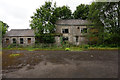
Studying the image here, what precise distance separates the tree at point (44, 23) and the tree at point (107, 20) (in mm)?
11279

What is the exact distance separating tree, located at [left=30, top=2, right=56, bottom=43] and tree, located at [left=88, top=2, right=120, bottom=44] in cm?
1128

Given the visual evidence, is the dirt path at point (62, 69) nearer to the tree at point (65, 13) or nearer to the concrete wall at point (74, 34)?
the concrete wall at point (74, 34)

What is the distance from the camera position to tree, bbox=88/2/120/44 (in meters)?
14.3

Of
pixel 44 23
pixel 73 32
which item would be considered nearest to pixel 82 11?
pixel 73 32

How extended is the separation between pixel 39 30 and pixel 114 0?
749 inches

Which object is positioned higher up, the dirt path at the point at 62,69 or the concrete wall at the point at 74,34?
the concrete wall at the point at 74,34

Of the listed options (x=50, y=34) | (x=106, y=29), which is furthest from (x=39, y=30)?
(x=106, y=29)

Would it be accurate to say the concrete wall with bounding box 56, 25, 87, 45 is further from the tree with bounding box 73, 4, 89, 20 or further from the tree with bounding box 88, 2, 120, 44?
the tree with bounding box 73, 4, 89, 20

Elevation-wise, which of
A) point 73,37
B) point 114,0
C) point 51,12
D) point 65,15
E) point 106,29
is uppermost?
point 65,15

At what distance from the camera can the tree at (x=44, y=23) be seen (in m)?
16.0

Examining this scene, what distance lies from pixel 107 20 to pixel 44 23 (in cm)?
1537

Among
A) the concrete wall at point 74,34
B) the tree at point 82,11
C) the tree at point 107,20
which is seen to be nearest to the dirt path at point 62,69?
the tree at point 107,20

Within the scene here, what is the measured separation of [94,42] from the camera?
17.7 meters

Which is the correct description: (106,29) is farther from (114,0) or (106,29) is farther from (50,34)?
(50,34)
